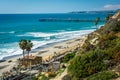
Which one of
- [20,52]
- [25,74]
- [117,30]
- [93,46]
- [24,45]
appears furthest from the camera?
[20,52]

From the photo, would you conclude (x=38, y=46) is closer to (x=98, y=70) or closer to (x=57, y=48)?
(x=57, y=48)

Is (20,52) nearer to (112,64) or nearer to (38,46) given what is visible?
(38,46)

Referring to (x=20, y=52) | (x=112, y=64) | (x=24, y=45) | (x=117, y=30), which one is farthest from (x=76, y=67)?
(x=20, y=52)

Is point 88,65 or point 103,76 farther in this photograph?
point 88,65

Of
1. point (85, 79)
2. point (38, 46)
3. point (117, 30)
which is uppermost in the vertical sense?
point (117, 30)

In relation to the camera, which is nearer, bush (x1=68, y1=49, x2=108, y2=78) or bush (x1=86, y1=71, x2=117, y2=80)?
bush (x1=86, y1=71, x2=117, y2=80)

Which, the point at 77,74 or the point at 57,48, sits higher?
the point at 77,74

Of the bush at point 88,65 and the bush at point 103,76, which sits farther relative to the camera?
the bush at point 88,65

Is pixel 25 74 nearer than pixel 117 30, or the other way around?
pixel 117 30

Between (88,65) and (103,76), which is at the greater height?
(88,65)

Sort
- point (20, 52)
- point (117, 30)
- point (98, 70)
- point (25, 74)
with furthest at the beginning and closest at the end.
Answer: point (20, 52)
point (25, 74)
point (117, 30)
point (98, 70)

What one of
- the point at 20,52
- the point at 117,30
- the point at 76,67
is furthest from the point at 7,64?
the point at 76,67
